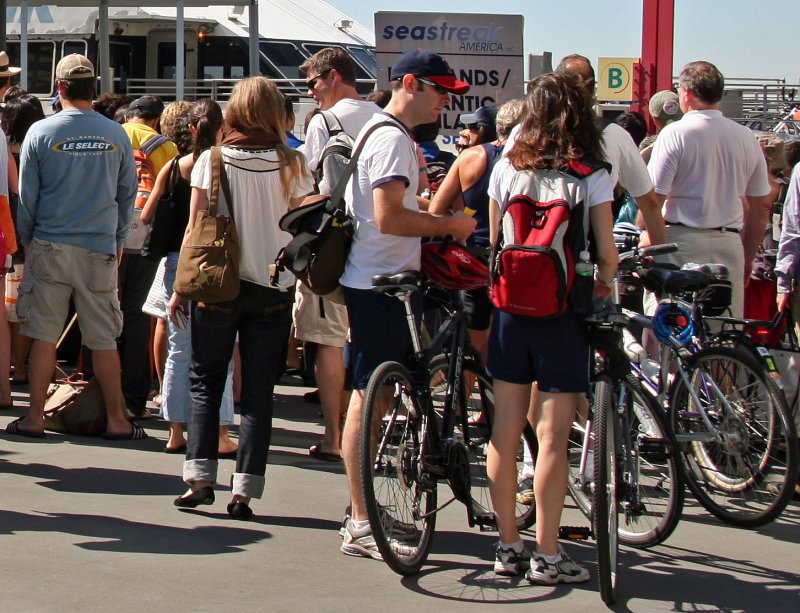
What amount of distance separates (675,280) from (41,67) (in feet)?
70.3

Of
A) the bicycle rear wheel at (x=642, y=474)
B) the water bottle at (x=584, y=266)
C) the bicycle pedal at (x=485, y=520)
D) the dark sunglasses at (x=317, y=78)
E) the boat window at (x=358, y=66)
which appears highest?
the boat window at (x=358, y=66)

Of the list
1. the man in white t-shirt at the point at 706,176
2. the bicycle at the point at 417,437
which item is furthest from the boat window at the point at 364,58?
the bicycle at the point at 417,437

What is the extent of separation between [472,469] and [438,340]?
22.1 inches

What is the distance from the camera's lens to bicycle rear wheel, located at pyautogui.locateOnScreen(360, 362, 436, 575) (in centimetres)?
489

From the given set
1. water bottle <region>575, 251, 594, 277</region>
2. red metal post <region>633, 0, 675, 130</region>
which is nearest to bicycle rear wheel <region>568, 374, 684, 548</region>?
water bottle <region>575, 251, 594, 277</region>

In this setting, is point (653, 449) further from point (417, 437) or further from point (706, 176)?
point (706, 176)

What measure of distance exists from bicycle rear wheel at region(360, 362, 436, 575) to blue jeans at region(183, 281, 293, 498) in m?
0.87

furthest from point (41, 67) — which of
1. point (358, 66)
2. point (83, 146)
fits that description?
point (83, 146)

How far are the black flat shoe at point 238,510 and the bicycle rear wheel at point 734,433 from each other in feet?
6.44

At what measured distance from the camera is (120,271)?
8.56 metres

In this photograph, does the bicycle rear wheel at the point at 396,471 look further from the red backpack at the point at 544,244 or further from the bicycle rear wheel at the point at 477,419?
the red backpack at the point at 544,244

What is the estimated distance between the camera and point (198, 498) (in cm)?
592

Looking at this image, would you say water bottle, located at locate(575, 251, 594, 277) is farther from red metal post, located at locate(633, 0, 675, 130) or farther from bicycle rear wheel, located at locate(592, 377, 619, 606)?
red metal post, located at locate(633, 0, 675, 130)

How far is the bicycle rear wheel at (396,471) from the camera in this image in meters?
4.89
